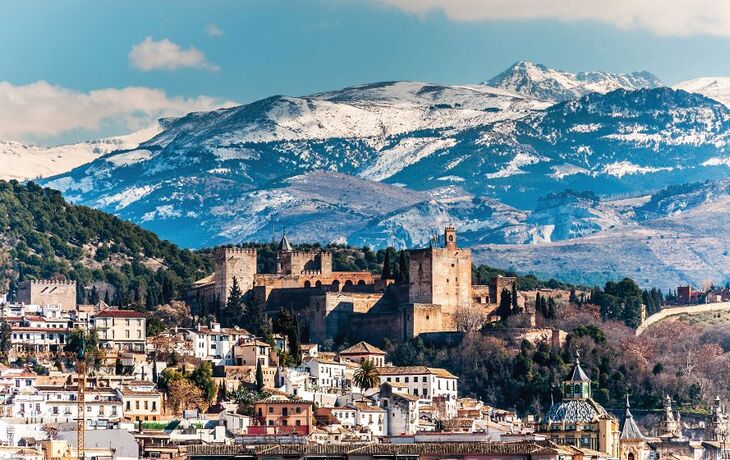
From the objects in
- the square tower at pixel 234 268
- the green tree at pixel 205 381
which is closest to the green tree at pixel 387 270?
the square tower at pixel 234 268

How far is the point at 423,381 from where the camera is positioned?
13225 centimetres

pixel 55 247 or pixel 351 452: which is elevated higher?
pixel 55 247

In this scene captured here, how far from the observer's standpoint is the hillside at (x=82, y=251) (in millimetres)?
175500

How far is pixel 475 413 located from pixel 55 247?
221 feet

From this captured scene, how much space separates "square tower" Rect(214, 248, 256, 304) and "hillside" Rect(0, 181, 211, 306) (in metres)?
9.50

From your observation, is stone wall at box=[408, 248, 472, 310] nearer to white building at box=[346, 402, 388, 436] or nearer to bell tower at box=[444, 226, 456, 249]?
bell tower at box=[444, 226, 456, 249]

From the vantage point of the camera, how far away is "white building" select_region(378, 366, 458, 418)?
130750mm

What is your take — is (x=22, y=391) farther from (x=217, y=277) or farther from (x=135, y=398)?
(x=217, y=277)

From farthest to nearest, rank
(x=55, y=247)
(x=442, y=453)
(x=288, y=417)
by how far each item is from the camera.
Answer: (x=55, y=247)
(x=288, y=417)
(x=442, y=453)

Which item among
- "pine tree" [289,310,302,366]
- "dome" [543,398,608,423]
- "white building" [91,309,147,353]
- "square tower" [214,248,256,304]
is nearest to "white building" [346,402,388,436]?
"dome" [543,398,608,423]

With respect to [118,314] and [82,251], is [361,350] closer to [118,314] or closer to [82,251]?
[118,314]

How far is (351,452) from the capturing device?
74.8 meters

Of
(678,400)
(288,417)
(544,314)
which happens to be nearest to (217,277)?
(544,314)

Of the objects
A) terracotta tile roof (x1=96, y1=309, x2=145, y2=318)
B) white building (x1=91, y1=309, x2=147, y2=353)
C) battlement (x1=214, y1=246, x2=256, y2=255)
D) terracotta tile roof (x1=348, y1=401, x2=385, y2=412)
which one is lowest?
terracotta tile roof (x1=348, y1=401, x2=385, y2=412)
